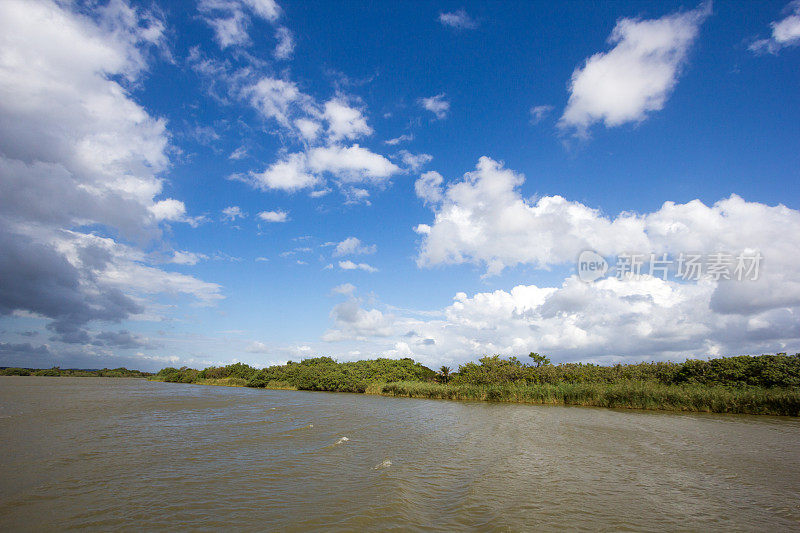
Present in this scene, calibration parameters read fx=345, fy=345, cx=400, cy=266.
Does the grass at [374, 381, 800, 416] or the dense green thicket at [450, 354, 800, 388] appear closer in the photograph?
the grass at [374, 381, 800, 416]

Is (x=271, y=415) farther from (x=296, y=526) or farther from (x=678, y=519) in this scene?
(x=678, y=519)

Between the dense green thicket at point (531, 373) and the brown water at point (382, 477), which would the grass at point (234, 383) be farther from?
the brown water at point (382, 477)

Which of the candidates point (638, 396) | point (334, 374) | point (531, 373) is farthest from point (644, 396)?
point (334, 374)

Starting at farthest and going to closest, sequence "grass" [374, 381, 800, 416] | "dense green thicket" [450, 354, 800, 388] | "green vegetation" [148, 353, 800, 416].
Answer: "dense green thicket" [450, 354, 800, 388] → "green vegetation" [148, 353, 800, 416] → "grass" [374, 381, 800, 416]

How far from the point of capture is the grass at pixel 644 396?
28297 mm

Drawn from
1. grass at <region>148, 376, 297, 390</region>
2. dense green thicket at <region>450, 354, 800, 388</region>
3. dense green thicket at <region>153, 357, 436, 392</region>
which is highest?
dense green thicket at <region>450, 354, 800, 388</region>

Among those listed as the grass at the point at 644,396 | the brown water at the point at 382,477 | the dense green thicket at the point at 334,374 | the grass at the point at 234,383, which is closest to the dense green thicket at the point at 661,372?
the grass at the point at 644,396

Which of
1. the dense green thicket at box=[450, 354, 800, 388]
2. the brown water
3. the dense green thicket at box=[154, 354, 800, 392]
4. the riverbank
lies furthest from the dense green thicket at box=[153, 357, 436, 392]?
the brown water

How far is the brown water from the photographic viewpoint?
279 inches

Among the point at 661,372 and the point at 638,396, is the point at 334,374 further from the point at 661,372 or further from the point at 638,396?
the point at 661,372

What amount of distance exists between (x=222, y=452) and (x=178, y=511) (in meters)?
6.29

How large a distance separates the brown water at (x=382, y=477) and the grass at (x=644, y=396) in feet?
35.4

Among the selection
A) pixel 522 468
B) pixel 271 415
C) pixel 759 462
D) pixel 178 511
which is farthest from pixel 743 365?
pixel 178 511

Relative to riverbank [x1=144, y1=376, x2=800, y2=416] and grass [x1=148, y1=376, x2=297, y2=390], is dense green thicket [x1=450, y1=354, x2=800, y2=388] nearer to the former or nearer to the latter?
riverbank [x1=144, y1=376, x2=800, y2=416]
